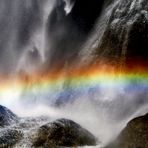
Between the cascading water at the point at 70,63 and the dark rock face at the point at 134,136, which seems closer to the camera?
the dark rock face at the point at 134,136

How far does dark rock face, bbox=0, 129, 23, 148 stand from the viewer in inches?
728

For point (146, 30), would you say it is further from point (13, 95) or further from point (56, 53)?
point (13, 95)

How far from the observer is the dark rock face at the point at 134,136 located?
16406 mm

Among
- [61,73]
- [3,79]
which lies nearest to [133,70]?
[61,73]

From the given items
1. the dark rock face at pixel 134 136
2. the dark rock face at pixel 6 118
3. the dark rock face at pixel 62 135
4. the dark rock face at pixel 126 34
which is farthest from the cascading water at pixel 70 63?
the dark rock face at pixel 134 136

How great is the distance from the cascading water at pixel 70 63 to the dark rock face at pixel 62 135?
2.48 feet

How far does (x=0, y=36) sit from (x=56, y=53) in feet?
25.1

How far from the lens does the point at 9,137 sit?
19.0 m

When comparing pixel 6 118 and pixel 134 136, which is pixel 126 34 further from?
pixel 134 136

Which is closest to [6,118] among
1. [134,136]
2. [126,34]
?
[134,136]

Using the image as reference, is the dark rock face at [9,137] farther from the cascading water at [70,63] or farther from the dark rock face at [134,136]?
the dark rock face at [134,136]

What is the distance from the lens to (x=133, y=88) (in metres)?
26.8

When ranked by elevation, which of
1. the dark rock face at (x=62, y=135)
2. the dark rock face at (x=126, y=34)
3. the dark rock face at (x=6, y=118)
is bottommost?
the dark rock face at (x=62, y=135)

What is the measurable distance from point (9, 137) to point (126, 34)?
42.1 feet
